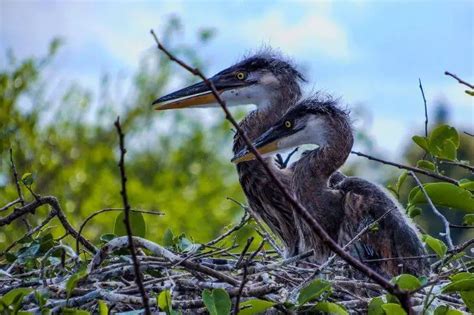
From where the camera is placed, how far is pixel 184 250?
381 cm

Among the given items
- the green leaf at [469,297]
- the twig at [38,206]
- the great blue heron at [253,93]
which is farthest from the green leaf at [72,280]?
the great blue heron at [253,93]

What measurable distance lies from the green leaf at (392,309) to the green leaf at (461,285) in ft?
0.64

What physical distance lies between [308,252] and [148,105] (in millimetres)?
8946

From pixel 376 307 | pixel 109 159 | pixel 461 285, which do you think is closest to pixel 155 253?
pixel 376 307

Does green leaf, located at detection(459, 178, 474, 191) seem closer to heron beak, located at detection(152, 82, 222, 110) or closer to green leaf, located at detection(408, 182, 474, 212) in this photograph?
green leaf, located at detection(408, 182, 474, 212)

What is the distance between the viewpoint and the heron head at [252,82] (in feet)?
17.1


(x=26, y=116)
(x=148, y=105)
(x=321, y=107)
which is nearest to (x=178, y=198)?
(x=148, y=105)

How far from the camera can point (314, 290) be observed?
3.10 m

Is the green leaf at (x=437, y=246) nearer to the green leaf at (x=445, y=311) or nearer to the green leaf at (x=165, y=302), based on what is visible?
the green leaf at (x=445, y=311)

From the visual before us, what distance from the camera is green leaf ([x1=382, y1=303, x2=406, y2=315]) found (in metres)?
2.95

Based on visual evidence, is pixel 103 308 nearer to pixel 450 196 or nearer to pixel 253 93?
pixel 450 196

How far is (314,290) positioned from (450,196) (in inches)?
36.5

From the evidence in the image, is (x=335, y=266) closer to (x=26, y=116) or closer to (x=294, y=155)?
(x=294, y=155)

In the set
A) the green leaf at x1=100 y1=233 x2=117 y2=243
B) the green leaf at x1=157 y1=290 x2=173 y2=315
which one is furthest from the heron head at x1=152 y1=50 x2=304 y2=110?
the green leaf at x1=157 y1=290 x2=173 y2=315
